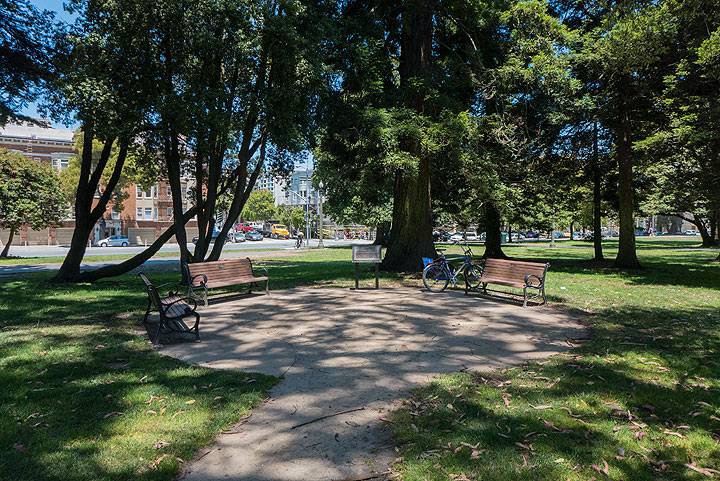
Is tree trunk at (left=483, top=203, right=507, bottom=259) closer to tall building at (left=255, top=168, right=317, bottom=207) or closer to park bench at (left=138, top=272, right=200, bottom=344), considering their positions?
tall building at (left=255, top=168, right=317, bottom=207)

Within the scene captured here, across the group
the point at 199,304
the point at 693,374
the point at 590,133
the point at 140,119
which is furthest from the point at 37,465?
the point at 590,133

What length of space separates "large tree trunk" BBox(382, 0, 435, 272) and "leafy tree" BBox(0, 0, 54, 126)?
1020 cm

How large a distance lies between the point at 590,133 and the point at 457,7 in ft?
23.9

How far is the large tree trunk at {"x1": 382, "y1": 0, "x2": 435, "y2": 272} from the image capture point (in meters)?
14.4

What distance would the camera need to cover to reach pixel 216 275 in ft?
31.0

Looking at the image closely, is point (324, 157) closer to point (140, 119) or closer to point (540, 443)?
point (140, 119)

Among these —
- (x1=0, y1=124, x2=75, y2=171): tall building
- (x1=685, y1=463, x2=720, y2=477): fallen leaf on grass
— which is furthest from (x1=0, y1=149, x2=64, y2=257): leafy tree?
(x1=685, y1=463, x2=720, y2=477): fallen leaf on grass

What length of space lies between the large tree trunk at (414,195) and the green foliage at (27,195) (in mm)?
24499

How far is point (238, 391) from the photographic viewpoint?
4422mm

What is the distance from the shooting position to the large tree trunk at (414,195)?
567 inches

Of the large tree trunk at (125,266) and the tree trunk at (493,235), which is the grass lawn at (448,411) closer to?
the large tree trunk at (125,266)

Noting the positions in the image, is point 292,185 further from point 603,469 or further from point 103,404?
point 603,469

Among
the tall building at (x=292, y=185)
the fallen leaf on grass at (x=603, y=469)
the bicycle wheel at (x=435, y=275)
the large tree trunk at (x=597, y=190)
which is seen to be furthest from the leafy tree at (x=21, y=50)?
the large tree trunk at (x=597, y=190)

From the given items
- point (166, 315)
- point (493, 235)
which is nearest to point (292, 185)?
point (493, 235)
